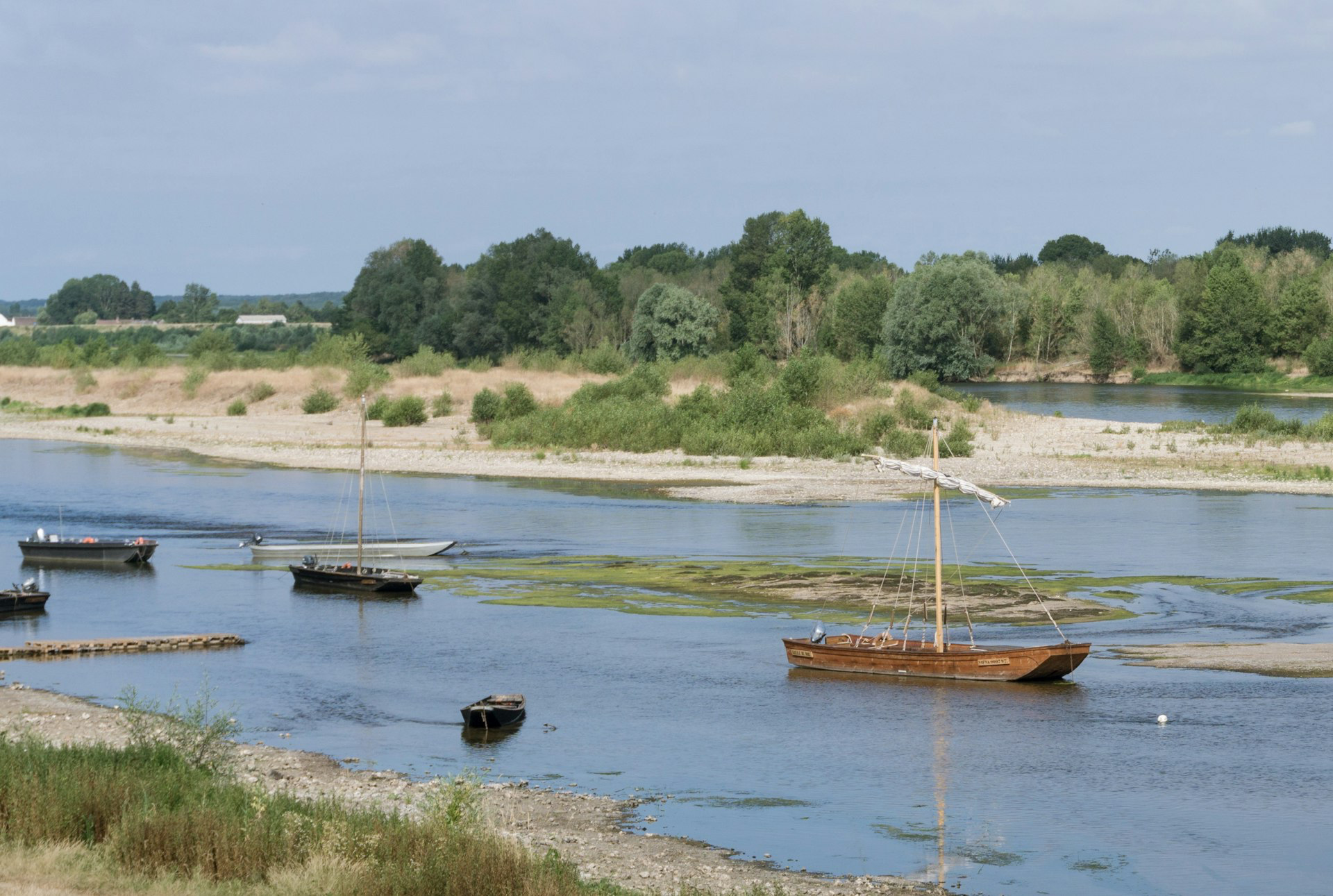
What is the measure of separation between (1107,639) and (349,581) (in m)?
20.6

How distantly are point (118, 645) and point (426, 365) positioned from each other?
78.8 metres

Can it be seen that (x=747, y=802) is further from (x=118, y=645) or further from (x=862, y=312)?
(x=862, y=312)

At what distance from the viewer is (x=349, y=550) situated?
4822 cm

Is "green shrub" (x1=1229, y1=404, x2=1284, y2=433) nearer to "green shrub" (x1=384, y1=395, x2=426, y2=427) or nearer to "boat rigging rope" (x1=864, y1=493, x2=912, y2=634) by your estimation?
"boat rigging rope" (x1=864, y1=493, x2=912, y2=634)

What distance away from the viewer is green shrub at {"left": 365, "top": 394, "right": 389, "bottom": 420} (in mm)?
97562

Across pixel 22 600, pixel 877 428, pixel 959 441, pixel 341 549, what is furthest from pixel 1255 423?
pixel 22 600

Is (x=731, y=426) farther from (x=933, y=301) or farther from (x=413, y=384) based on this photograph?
(x=933, y=301)

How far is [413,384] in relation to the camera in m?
107

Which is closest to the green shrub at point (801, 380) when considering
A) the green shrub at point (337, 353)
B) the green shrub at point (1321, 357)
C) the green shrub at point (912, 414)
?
the green shrub at point (912, 414)

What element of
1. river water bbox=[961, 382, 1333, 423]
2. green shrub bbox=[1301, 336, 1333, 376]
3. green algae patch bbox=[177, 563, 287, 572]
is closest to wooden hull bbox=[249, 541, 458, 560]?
green algae patch bbox=[177, 563, 287, 572]

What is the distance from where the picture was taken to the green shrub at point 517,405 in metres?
90.0

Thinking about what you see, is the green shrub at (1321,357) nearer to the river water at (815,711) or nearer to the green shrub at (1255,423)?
the green shrub at (1255,423)

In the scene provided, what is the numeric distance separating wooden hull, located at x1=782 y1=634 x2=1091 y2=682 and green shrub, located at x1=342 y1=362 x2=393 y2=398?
76731mm

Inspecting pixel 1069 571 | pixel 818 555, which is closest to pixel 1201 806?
pixel 1069 571
